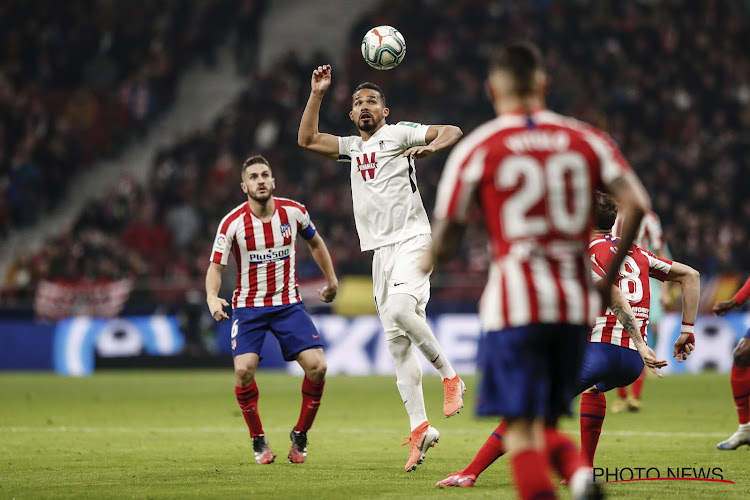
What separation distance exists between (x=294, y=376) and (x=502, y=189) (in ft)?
48.9

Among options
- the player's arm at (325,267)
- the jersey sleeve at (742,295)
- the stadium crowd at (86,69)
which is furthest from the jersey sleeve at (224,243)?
the stadium crowd at (86,69)

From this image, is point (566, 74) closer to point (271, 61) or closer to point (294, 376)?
point (271, 61)

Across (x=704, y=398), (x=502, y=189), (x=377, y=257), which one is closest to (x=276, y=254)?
(x=377, y=257)

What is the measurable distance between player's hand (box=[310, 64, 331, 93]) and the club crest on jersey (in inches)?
23.7

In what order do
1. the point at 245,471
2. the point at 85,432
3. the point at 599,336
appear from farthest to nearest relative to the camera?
the point at 85,432 < the point at 245,471 < the point at 599,336

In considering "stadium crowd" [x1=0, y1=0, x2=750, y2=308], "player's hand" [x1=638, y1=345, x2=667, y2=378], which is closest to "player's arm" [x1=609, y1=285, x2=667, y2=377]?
"player's hand" [x1=638, y1=345, x2=667, y2=378]

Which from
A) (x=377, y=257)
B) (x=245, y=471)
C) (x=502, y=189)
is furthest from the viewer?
(x=377, y=257)

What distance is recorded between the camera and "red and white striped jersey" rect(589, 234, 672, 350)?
673 centimetres

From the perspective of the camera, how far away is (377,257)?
26.9 ft

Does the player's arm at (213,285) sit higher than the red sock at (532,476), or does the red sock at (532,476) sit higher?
the player's arm at (213,285)

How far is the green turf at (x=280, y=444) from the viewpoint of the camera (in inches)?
263

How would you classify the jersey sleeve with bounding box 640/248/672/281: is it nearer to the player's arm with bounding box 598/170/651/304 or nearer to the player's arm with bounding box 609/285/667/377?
the player's arm with bounding box 609/285/667/377

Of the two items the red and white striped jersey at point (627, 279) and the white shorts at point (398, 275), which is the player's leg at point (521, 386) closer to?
the red and white striped jersey at point (627, 279)

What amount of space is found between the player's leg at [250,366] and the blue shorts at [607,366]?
272cm
